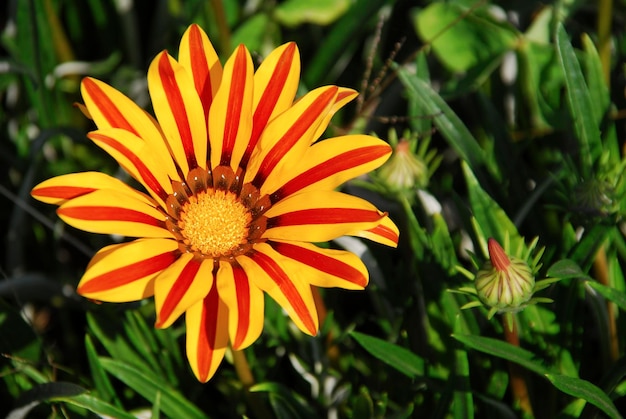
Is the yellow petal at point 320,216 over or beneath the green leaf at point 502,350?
over

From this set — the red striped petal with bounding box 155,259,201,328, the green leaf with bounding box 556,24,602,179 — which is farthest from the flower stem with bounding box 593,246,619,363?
the red striped petal with bounding box 155,259,201,328

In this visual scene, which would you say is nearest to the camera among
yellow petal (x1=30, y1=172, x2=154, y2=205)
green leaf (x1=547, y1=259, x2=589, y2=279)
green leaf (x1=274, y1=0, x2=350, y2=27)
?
yellow petal (x1=30, y1=172, x2=154, y2=205)

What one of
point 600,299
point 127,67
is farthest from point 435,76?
point 600,299

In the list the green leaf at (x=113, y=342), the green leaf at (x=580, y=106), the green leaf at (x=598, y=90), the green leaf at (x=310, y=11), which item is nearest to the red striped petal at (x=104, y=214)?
the green leaf at (x=113, y=342)

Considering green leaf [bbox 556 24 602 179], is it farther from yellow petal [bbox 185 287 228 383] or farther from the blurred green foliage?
yellow petal [bbox 185 287 228 383]

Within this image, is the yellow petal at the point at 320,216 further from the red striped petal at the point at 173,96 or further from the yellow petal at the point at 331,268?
the red striped petal at the point at 173,96

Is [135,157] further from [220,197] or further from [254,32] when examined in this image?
[254,32]

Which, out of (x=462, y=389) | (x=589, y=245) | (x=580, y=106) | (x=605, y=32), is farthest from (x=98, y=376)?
(x=605, y=32)

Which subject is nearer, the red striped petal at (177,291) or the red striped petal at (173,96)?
the red striped petal at (177,291)

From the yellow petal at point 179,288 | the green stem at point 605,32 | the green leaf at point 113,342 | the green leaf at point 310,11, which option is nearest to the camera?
the yellow petal at point 179,288

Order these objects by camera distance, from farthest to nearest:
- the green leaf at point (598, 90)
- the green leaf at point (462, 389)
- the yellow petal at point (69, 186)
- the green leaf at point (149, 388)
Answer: the green leaf at point (598, 90)
the green leaf at point (149, 388)
the green leaf at point (462, 389)
the yellow petal at point (69, 186)
